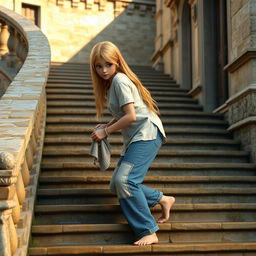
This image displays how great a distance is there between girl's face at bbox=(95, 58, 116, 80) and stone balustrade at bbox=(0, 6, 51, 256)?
0.64m

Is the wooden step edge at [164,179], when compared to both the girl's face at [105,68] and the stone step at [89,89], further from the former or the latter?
the stone step at [89,89]

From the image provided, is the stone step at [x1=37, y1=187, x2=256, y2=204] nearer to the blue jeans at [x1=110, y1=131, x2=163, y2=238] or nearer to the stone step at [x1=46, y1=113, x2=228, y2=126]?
the blue jeans at [x1=110, y1=131, x2=163, y2=238]

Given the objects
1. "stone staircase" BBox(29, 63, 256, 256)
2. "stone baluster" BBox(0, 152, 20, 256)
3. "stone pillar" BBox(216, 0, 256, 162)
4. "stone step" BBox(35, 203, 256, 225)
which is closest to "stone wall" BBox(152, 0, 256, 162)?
"stone pillar" BBox(216, 0, 256, 162)

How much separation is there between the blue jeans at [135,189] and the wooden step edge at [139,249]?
0.14 meters

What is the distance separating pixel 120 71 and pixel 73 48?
15.2 metres

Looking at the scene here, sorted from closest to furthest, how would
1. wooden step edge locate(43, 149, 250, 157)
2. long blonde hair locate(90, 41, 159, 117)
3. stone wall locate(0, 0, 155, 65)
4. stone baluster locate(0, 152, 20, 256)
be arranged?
stone baluster locate(0, 152, 20, 256)
long blonde hair locate(90, 41, 159, 117)
wooden step edge locate(43, 149, 250, 157)
stone wall locate(0, 0, 155, 65)

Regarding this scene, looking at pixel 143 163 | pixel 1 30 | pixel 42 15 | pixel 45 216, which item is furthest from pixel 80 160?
pixel 42 15

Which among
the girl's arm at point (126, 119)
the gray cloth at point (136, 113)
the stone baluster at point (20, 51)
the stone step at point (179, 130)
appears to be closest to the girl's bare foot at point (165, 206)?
the gray cloth at point (136, 113)

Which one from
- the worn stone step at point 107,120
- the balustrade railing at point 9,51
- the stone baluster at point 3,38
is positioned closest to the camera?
the worn stone step at point 107,120

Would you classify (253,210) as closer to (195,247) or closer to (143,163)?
(195,247)

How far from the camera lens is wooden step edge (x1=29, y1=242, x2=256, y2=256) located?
170 inches

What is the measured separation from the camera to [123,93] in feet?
14.5

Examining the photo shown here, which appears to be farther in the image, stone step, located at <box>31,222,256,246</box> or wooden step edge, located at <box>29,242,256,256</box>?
stone step, located at <box>31,222,256,246</box>

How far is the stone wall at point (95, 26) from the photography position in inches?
753
